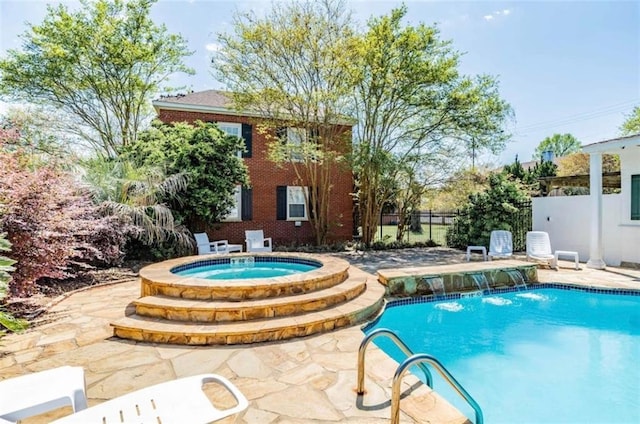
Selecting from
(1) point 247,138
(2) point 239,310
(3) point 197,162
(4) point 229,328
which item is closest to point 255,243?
(3) point 197,162

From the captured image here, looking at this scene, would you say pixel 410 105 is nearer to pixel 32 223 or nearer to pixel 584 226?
pixel 584 226

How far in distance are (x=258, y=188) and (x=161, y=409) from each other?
41.5 feet

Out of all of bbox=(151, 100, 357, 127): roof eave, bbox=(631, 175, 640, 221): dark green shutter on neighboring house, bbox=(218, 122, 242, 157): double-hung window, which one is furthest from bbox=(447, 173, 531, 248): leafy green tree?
bbox=(218, 122, 242, 157): double-hung window

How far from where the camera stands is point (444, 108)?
38.1ft

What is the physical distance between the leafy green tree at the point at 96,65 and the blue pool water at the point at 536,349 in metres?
13.6

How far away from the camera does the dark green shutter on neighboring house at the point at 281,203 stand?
47.4 feet

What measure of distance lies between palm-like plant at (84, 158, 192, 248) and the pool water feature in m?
2.21

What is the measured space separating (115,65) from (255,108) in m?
5.77

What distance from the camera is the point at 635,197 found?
30.5ft

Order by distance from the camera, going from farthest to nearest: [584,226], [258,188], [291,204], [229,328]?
[291,204] < [258,188] < [584,226] < [229,328]

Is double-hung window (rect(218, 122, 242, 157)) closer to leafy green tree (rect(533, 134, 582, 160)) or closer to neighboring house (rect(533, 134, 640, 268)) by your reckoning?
neighboring house (rect(533, 134, 640, 268))

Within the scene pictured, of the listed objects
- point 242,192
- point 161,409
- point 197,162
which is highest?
point 197,162

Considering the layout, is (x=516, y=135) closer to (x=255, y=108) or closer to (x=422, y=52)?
(x=422, y=52)

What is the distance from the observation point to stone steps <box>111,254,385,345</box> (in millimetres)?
4074
